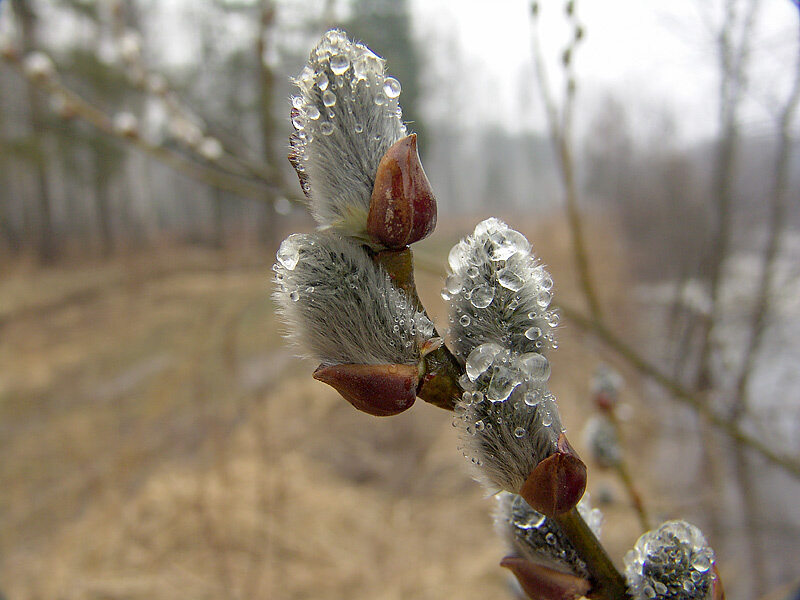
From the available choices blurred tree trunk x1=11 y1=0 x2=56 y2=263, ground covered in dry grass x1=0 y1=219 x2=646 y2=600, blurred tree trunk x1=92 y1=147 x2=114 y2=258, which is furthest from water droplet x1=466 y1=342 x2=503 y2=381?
blurred tree trunk x1=92 y1=147 x2=114 y2=258

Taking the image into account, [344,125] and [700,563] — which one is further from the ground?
[344,125]

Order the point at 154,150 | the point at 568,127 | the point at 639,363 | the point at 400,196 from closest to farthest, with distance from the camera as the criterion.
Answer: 1. the point at 400,196
2. the point at 568,127
3. the point at 639,363
4. the point at 154,150

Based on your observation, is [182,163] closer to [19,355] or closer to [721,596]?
[721,596]

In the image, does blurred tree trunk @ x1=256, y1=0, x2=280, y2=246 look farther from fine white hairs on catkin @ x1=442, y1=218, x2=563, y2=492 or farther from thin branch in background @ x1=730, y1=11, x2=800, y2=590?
thin branch in background @ x1=730, y1=11, x2=800, y2=590

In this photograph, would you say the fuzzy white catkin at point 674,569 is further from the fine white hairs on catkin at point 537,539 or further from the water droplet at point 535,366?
the water droplet at point 535,366

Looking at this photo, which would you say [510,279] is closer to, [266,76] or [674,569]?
[674,569]

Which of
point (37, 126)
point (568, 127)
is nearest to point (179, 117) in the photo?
point (568, 127)

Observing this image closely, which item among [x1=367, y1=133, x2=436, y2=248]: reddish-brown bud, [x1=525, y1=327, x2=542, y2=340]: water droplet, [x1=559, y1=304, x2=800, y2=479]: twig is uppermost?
[x1=367, y1=133, x2=436, y2=248]: reddish-brown bud
